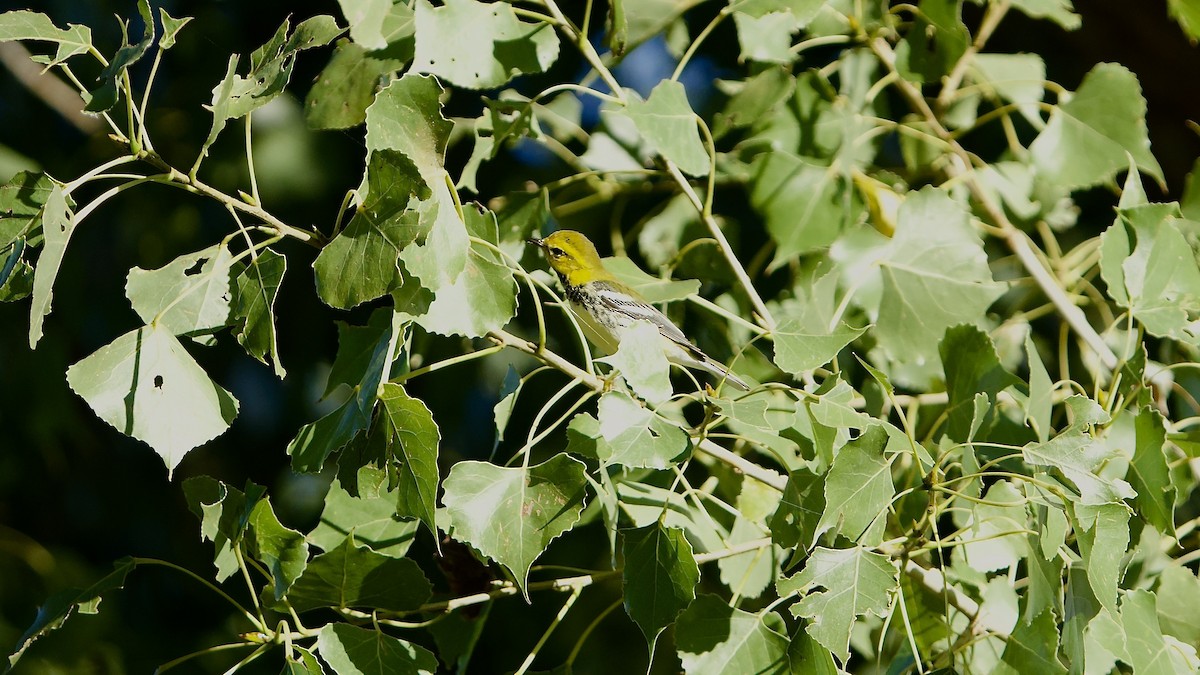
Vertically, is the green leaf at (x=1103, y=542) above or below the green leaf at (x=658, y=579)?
above

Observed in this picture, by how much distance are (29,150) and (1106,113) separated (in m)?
Answer: 3.52

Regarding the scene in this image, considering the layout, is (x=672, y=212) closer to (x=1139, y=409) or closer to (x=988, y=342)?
(x=988, y=342)

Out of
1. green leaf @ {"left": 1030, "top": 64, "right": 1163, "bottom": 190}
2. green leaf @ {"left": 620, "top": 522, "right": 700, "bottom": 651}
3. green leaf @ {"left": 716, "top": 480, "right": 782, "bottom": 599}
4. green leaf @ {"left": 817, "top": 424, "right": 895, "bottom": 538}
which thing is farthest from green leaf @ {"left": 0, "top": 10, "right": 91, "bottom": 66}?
green leaf @ {"left": 1030, "top": 64, "right": 1163, "bottom": 190}

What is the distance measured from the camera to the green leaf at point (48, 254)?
3.89ft

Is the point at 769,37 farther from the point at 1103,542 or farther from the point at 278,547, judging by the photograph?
the point at 278,547

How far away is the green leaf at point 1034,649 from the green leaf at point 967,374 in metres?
0.32

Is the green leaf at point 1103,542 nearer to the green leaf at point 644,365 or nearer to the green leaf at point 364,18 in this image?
the green leaf at point 644,365

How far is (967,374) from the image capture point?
5.49ft

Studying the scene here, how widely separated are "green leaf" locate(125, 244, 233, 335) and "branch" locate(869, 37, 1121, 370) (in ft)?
4.84

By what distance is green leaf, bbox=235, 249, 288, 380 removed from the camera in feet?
4.24

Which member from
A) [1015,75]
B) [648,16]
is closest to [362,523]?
[648,16]

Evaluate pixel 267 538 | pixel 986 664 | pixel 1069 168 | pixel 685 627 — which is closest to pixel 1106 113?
pixel 1069 168

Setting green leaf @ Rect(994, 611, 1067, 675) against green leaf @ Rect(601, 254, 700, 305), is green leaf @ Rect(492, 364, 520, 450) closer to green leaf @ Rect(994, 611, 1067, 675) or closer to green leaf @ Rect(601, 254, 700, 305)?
green leaf @ Rect(601, 254, 700, 305)

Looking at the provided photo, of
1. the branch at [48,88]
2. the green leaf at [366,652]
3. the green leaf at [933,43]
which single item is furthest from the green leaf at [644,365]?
the branch at [48,88]
